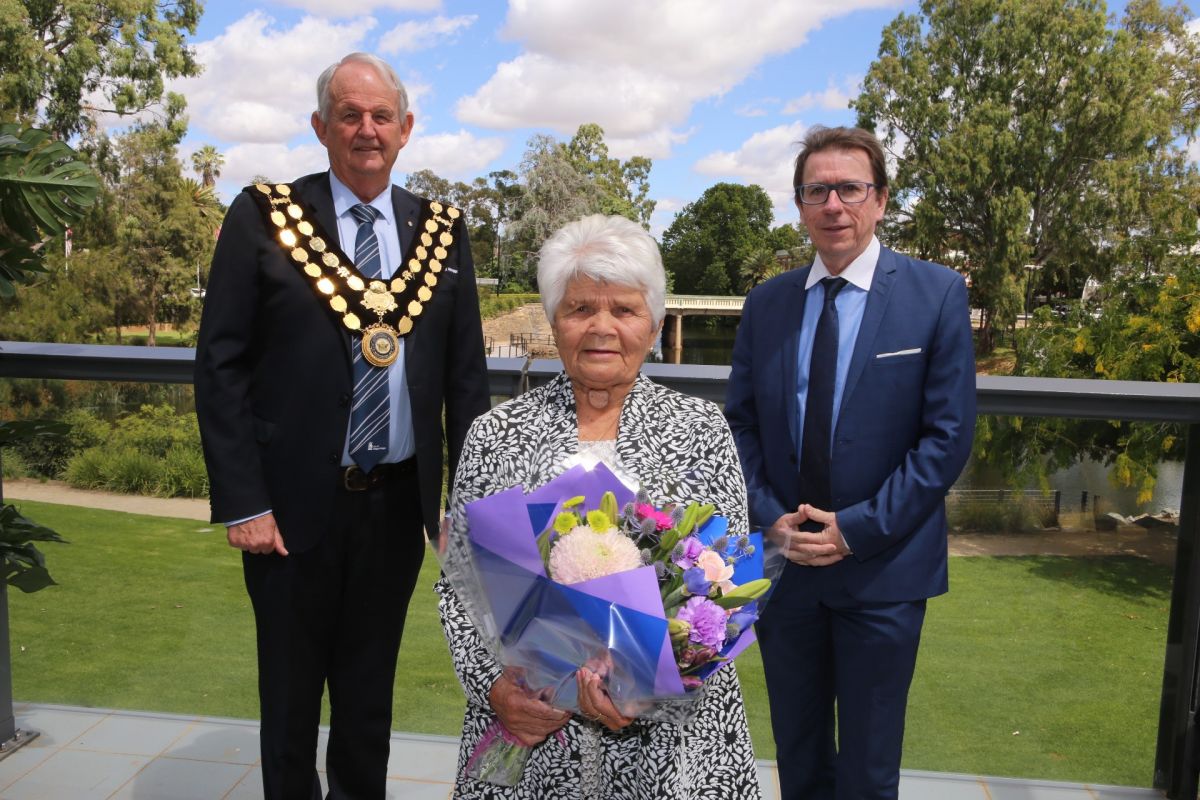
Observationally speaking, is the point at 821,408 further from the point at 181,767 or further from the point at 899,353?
the point at 181,767

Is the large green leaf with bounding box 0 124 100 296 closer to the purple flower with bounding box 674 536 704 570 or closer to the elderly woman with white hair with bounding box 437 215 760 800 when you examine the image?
the elderly woman with white hair with bounding box 437 215 760 800

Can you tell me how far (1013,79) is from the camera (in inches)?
1336

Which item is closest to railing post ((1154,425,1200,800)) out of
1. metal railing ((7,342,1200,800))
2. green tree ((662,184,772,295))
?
metal railing ((7,342,1200,800))

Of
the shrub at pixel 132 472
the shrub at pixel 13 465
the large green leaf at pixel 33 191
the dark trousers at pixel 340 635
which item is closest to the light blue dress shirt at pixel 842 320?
the dark trousers at pixel 340 635

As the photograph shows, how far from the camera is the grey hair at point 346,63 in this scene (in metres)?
→ 1.92

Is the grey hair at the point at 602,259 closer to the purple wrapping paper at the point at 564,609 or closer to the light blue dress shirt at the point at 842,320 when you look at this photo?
the purple wrapping paper at the point at 564,609

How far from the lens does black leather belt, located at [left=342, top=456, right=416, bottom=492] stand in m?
1.97

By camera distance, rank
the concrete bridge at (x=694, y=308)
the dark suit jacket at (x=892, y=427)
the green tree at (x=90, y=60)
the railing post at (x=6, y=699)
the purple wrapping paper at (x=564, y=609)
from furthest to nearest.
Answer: the concrete bridge at (x=694, y=308)
the green tree at (x=90, y=60)
the railing post at (x=6, y=699)
the dark suit jacket at (x=892, y=427)
the purple wrapping paper at (x=564, y=609)

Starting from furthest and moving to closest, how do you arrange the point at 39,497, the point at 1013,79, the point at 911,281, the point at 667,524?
the point at 1013,79 → the point at 39,497 → the point at 911,281 → the point at 667,524

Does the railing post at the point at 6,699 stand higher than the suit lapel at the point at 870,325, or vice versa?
the suit lapel at the point at 870,325

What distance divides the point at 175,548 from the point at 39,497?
1.32ft

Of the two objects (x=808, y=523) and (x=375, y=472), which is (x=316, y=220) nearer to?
(x=375, y=472)

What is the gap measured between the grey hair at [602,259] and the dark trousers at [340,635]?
0.72m

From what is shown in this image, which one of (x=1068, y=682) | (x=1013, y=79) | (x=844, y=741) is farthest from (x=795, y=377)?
(x=1013, y=79)
